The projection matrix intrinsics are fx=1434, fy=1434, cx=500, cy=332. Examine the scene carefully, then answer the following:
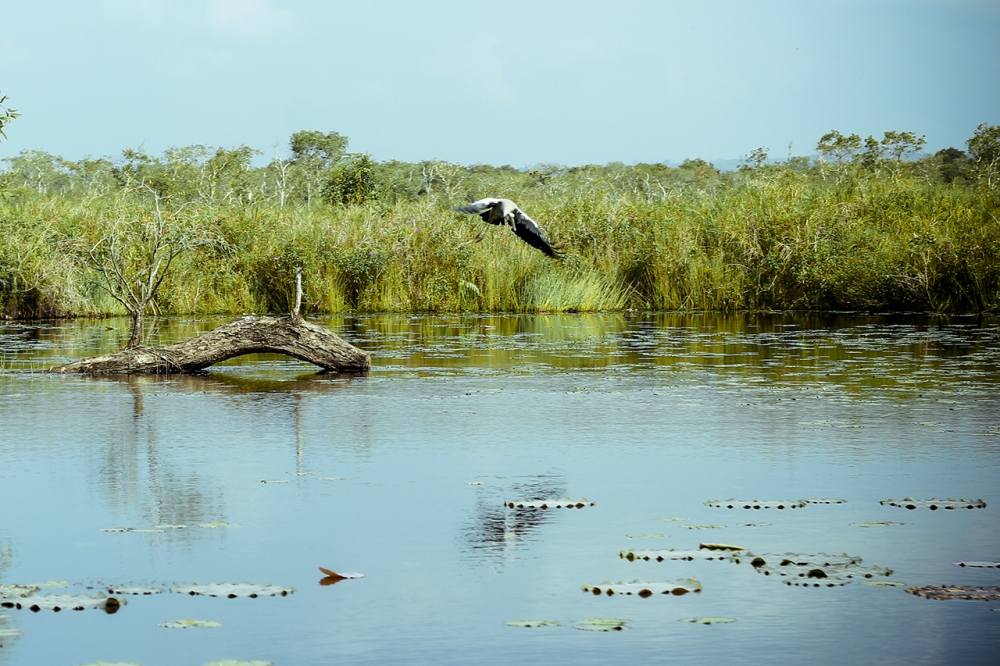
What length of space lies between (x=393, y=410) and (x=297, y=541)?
17.5 feet

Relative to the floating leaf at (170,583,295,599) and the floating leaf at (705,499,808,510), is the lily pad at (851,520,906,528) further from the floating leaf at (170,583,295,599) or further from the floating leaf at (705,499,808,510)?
the floating leaf at (170,583,295,599)

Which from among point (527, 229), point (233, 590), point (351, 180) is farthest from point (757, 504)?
point (351, 180)

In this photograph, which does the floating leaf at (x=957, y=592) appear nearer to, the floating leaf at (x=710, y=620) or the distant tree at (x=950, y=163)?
the floating leaf at (x=710, y=620)

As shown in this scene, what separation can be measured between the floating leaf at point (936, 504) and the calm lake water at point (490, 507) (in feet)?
0.27

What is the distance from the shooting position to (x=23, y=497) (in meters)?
8.12

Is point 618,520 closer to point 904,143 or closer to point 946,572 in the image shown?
point 946,572

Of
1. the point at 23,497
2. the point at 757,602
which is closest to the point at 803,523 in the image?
the point at 757,602

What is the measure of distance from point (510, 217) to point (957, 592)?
10090mm

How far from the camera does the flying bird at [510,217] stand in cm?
1525

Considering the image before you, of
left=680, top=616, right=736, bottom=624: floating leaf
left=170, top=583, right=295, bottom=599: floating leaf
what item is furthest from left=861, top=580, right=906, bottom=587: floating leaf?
left=170, top=583, right=295, bottom=599: floating leaf

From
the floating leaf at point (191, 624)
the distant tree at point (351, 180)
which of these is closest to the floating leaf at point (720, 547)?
the floating leaf at point (191, 624)

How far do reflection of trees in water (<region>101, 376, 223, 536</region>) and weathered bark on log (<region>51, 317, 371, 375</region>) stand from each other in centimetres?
393

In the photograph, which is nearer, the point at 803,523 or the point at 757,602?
the point at 757,602

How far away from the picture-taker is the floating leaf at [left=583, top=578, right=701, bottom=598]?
5.88 metres
